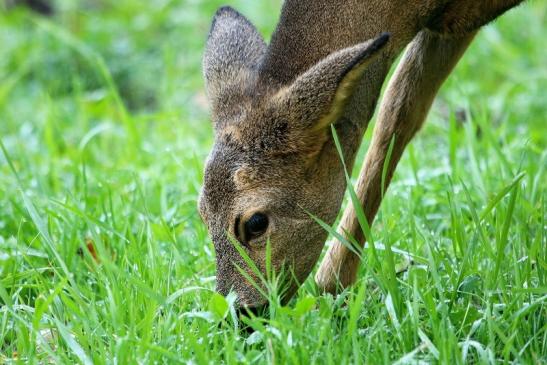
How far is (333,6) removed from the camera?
3.64m

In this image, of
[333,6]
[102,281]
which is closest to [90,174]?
[102,281]

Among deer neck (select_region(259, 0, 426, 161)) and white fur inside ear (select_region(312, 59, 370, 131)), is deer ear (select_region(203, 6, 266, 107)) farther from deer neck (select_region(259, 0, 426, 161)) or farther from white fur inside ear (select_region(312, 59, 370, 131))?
white fur inside ear (select_region(312, 59, 370, 131))

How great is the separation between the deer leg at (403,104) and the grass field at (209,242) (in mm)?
153

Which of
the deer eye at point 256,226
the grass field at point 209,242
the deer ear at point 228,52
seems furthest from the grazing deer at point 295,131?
the grass field at point 209,242

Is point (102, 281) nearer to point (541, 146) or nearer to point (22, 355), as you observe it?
point (22, 355)

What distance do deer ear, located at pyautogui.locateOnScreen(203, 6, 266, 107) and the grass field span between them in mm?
619

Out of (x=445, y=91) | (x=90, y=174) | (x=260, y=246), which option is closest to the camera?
(x=260, y=246)

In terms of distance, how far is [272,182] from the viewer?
365 cm

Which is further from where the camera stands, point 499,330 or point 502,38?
point 502,38

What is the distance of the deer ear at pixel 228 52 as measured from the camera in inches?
157

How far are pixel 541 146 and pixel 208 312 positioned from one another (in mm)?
2860

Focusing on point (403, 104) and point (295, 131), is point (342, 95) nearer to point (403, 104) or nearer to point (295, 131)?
point (295, 131)

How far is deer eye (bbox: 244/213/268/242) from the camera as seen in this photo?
11.9ft

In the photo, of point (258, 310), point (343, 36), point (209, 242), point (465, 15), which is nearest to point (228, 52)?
point (343, 36)
